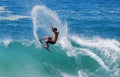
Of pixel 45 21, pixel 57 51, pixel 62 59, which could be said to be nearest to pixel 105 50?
pixel 62 59

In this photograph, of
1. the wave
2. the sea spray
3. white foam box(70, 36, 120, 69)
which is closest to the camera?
the wave

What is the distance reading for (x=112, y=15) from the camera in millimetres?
53906

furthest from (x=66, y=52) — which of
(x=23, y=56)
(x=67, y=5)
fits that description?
(x=67, y=5)

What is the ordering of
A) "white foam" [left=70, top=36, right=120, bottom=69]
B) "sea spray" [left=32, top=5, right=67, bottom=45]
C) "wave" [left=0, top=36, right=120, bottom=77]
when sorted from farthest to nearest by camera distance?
1. "sea spray" [left=32, top=5, right=67, bottom=45]
2. "white foam" [left=70, top=36, right=120, bottom=69]
3. "wave" [left=0, top=36, right=120, bottom=77]

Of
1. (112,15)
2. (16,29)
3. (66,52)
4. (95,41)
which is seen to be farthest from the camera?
(112,15)

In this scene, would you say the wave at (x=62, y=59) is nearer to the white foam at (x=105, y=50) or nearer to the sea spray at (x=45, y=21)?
the white foam at (x=105, y=50)

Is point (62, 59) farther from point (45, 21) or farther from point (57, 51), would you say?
point (45, 21)

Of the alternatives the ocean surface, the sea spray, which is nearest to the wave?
the ocean surface

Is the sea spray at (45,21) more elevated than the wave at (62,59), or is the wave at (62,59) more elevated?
the sea spray at (45,21)

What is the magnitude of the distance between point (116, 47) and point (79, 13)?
22926 millimetres

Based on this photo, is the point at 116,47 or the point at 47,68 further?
the point at 116,47

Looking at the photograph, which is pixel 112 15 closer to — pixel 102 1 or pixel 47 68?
pixel 102 1

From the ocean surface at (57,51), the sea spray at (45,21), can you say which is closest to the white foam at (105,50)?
the ocean surface at (57,51)

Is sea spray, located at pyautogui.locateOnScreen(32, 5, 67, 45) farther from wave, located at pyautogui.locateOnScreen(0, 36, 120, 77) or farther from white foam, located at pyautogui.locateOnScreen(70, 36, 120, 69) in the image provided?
white foam, located at pyautogui.locateOnScreen(70, 36, 120, 69)
